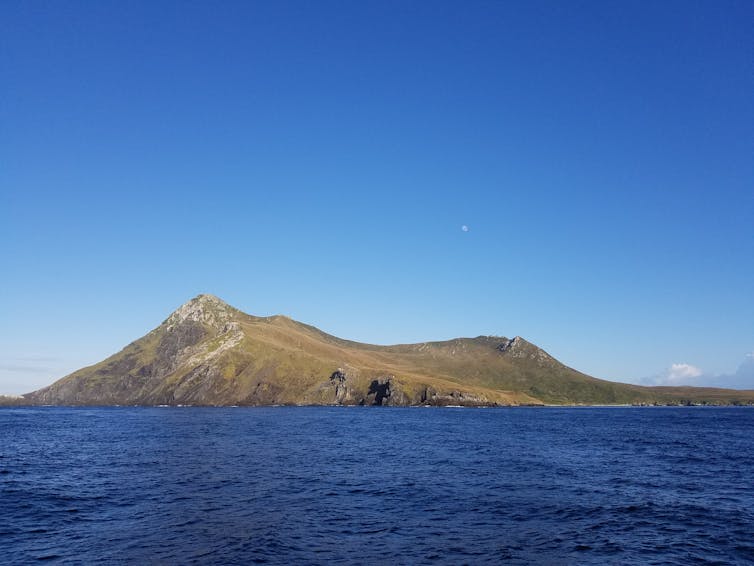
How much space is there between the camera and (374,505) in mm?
44562

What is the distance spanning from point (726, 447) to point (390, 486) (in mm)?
79579

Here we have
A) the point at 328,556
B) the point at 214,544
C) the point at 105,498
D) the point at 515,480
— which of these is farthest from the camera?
the point at 515,480

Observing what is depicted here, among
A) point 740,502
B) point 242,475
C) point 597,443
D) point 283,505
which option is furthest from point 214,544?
point 597,443

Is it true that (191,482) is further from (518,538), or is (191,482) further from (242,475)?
(518,538)

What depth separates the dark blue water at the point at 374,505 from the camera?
32.3m

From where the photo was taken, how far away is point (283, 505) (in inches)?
1743

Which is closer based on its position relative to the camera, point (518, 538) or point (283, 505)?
point (518, 538)

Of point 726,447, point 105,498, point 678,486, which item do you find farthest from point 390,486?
point 726,447

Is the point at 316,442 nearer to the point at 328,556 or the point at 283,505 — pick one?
the point at 283,505

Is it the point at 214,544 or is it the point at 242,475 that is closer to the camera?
the point at 214,544

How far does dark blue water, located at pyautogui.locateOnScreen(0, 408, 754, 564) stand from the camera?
32.3m

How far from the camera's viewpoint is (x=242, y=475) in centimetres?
5906

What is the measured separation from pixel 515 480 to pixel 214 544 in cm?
3701

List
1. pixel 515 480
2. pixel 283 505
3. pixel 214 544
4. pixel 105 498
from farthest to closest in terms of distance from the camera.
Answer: pixel 515 480, pixel 105 498, pixel 283 505, pixel 214 544
